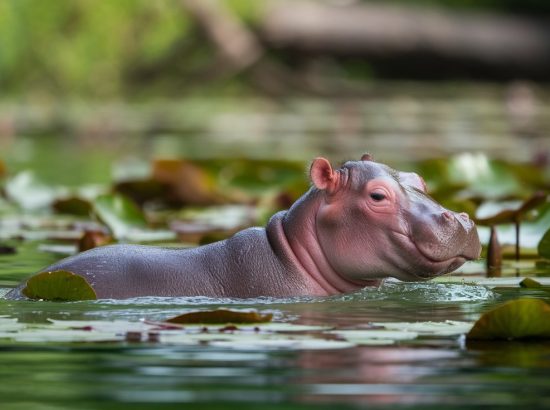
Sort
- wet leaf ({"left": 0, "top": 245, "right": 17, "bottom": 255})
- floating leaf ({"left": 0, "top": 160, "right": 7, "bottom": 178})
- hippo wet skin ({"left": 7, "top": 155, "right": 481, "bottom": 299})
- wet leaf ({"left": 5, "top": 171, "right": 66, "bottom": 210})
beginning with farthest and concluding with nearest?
floating leaf ({"left": 0, "top": 160, "right": 7, "bottom": 178}) → wet leaf ({"left": 5, "top": 171, "right": 66, "bottom": 210}) → wet leaf ({"left": 0, "top": 245, "right": 17, "bottom": 255}) → hippo wet skin ({"left": 7, "top": 155, "right": 481, "bottom": 299})

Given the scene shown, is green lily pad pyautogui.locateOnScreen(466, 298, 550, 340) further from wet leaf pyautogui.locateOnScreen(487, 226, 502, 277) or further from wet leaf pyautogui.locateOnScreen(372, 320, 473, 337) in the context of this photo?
wet leaf pyautogui.locateOnScreen(487, 226, 502, 277)

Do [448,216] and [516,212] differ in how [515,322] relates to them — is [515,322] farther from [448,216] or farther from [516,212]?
[516,212]

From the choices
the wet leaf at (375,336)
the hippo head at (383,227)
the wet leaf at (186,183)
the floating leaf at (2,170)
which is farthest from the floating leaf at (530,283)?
the floating leaf at (2,170)

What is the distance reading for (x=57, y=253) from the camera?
5.59 metres

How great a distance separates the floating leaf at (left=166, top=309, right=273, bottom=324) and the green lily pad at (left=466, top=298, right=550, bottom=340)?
0.54m

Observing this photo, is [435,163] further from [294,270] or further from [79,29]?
[79,29]

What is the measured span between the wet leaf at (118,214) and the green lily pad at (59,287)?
164 cm

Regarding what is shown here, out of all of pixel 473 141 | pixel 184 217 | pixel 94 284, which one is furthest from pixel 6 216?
pixel 473 141

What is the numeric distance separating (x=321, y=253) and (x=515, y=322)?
104cm

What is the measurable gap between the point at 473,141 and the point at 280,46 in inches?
350

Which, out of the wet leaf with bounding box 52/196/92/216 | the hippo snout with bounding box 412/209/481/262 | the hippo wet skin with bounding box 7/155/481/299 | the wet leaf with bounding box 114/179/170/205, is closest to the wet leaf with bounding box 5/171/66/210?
the wet leaf with bounding box 114/179/170/205

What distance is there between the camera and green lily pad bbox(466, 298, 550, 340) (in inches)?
130

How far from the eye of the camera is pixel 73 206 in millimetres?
6555

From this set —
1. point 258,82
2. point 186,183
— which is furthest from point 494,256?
point 258,82
